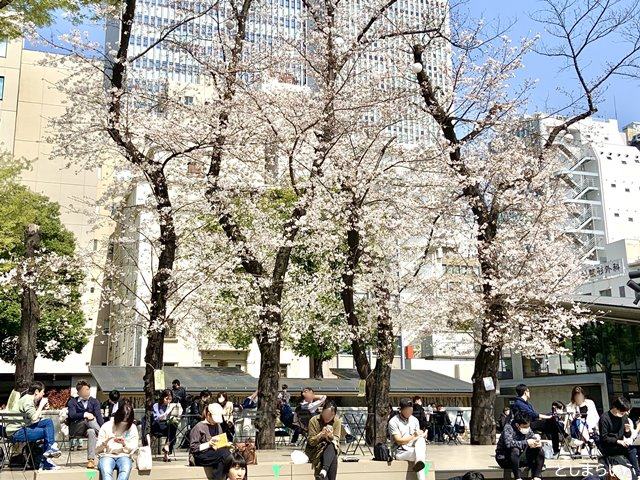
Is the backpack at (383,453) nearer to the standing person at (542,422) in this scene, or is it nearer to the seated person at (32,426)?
the standing person at (542,422)

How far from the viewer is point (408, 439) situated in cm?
977

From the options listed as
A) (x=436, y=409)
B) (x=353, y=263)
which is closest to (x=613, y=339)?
(x=436, y=409)

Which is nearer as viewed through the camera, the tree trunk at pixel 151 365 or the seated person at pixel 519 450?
the seated person at pixel 519 450

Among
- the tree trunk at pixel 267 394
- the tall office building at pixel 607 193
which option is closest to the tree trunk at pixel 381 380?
the tree trunk at pixel 267 394

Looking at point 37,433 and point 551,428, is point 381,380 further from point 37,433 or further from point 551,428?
point 37,433

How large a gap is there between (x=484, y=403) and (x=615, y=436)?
20.5ft

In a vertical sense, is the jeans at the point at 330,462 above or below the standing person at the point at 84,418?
below

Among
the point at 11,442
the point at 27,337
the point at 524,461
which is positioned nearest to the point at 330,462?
the point at 524,461

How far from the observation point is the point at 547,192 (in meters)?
18.6

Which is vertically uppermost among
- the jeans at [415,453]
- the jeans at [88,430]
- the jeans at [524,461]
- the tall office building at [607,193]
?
the tall office building at [607,193]

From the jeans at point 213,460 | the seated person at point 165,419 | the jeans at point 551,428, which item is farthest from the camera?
the jeans at point 551,428

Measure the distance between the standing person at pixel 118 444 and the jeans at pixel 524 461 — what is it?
566 cm

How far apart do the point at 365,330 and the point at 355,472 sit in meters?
8.43

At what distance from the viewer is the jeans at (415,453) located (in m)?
9.52
